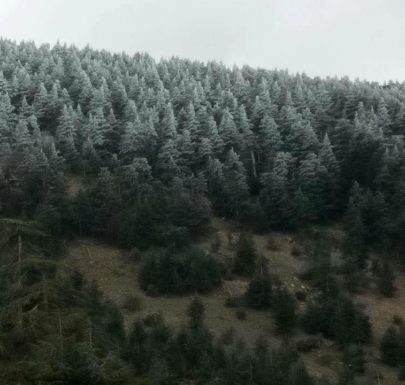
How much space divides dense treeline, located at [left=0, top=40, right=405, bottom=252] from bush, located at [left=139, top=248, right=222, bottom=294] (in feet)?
16.6

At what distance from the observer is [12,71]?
355 feet

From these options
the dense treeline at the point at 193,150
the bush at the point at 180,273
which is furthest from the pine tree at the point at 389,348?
the dense treeline at the point at 193,150

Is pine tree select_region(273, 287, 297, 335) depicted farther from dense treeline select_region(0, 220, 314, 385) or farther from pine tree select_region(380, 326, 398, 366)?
dense treeline select_region(0, 220, 314, 385)

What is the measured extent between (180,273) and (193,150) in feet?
95.2

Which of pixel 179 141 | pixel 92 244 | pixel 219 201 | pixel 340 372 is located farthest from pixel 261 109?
pixel 340 372

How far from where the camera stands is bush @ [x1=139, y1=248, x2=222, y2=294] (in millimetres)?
54219

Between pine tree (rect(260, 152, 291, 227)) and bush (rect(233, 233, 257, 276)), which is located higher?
pine tree (rect(260, 152, 291, 227))

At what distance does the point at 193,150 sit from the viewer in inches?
3223

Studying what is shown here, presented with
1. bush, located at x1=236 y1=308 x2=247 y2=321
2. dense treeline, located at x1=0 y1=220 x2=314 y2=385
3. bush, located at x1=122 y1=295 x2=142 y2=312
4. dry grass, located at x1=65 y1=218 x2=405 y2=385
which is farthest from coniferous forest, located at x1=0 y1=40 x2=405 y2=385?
bush, located at x1=122 y1=295 x2=142 y2=312

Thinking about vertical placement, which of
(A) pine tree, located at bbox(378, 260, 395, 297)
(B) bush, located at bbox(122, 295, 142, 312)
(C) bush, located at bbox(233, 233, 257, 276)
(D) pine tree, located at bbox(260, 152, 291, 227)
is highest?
(D) pine tree, located at bbox(260, 152, 291, 227)

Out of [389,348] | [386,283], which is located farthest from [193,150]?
[389,348]

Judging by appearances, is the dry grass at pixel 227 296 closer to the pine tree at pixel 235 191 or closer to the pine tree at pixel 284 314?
the pine tree at pixel 284 314

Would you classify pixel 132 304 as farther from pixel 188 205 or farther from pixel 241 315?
pixel 188 205

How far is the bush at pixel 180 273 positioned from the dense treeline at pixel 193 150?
5063mm
